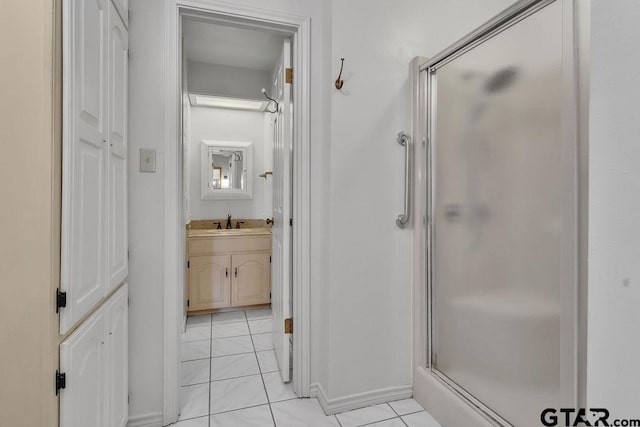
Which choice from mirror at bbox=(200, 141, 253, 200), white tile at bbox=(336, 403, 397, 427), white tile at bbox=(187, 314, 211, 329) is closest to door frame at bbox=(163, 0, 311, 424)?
white tile at bbox=(336, 403, 397, 427)

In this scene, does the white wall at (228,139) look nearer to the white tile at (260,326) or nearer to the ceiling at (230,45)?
the ceiling at (230,45)

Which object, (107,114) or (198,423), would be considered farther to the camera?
(198,423)

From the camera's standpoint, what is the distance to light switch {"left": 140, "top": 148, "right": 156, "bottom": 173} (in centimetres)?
156

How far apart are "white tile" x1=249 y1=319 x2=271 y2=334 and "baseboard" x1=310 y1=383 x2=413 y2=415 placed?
1.05 metres

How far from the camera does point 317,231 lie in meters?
1.83

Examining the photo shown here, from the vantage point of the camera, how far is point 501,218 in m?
1.30

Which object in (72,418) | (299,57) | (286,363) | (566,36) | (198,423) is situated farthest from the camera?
(286,363)

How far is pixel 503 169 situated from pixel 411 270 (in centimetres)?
74

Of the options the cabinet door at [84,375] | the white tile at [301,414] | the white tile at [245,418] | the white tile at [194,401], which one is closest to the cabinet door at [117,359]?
the cabinet door at [84,375]

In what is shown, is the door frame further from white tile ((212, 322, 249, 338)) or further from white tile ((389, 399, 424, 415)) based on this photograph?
white tile ((212, 322, 249, 338))

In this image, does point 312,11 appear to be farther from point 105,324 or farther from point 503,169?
point 105,324

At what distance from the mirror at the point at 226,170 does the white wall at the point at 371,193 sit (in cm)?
216

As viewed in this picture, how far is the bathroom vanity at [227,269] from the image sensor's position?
3.01 metres

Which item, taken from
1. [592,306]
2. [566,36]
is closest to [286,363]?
[592,306]
